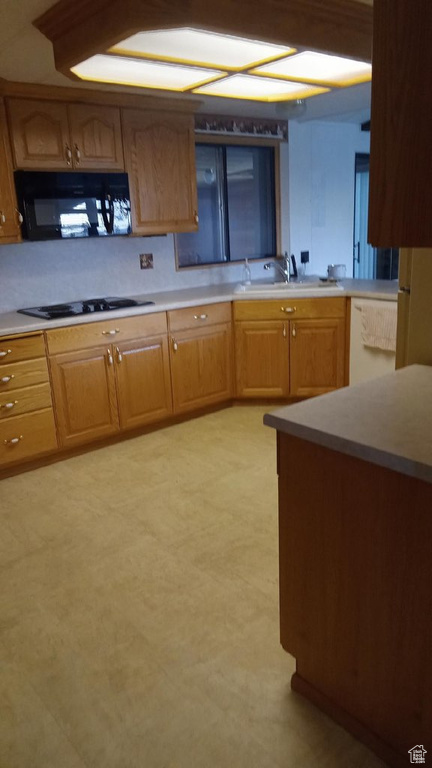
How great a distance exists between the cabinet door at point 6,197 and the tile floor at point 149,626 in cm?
145

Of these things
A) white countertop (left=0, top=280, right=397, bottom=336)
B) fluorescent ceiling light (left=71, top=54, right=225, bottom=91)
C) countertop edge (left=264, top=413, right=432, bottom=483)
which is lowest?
countertop edge (left=264, top=413, right=432, bottom=483)

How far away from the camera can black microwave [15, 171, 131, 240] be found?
3377 mm

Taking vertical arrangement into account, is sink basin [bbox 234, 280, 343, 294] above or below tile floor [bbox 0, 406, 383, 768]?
above

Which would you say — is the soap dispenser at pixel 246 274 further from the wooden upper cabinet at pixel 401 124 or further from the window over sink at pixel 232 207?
the wooden upper cabinet at pixel 401 124

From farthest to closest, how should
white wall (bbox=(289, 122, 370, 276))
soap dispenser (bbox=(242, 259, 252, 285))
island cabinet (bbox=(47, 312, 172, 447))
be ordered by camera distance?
white wall (bbox=(289, 122, 370, 276)) < soap dispenser (bbox=(242, 259, 252, 285)) < island cabinet (bbox=(47, 312, 172, 447))

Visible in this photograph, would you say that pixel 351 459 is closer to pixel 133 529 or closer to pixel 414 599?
pixel 414 599

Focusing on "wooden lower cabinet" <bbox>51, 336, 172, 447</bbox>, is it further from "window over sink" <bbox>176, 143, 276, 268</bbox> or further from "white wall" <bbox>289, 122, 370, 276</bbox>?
A: "white wall" <bbox>289, 122, 370, 276</bbox>

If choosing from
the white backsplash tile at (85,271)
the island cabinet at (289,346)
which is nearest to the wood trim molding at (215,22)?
the white backsplash tile at (85,271)

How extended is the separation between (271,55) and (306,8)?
26cm

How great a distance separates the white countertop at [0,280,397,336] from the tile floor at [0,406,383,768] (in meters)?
0.92

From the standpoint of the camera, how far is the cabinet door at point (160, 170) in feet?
12.5

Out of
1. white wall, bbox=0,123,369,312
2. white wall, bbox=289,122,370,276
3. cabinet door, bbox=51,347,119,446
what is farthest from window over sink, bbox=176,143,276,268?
cabinet door, bbox=51,347,119,446

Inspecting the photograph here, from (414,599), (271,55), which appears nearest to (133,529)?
(414,599)

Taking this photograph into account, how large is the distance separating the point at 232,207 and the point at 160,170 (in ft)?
3.29
